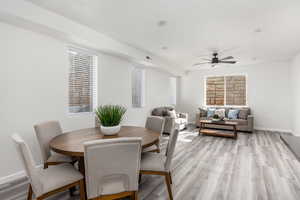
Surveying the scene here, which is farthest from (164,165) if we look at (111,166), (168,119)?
(168,119)

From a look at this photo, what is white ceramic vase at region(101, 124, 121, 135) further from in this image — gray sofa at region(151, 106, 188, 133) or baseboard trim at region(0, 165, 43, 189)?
gray sofa at region(151, 106, 188, 133)

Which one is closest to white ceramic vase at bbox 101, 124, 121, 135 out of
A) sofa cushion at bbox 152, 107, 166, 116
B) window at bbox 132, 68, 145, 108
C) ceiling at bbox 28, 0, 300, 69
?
ceiling at bbox 28, 0, 300, 69

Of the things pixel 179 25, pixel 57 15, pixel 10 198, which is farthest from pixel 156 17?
pixel 10 198

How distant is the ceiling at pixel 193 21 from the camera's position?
2.31 m

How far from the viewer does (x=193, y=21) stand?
2809 mm

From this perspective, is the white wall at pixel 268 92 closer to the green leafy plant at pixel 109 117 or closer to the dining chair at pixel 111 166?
the green leafy plant at pixel 109 117

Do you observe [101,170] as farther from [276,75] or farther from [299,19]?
[276,75]

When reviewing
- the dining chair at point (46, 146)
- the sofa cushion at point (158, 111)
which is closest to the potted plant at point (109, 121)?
the dining chair at point (46, 146)

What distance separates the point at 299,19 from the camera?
271 centimetres

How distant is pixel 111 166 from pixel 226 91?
21.8 ft

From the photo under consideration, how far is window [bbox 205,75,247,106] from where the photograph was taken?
657cm

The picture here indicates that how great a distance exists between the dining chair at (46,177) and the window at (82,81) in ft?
6.14

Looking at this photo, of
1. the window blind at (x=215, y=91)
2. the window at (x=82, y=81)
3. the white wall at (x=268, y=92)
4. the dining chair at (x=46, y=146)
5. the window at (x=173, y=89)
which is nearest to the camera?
the dining chair at (x=46, y=146)

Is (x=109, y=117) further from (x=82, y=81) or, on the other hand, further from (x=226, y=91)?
(x=226, y=91)
